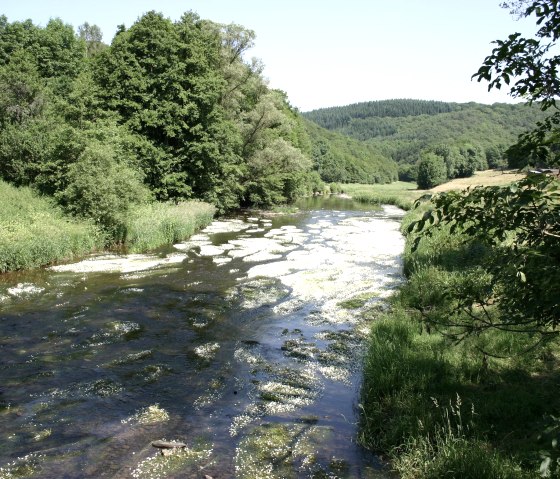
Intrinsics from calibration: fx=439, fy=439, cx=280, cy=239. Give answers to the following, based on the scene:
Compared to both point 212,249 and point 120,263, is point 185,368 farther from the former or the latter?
point 212,249

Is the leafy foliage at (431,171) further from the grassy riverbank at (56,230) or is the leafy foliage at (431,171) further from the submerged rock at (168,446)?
the submerged rock at (168,446)

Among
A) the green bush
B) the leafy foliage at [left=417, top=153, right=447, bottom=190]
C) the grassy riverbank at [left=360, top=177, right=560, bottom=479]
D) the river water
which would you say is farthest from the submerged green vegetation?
the leafy foliage at [left=417, top=153, right=447, bottom=190]

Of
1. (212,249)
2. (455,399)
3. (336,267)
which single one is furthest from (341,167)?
(455,399)

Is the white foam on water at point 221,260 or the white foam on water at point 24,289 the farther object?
the white foam on water at point 221,260

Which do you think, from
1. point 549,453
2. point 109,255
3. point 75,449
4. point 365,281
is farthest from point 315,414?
point 109,255

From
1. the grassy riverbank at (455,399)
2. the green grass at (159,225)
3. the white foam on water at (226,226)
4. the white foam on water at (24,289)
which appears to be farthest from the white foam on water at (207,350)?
the white foam on water at (226,226)

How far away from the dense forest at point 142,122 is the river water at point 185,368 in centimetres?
839

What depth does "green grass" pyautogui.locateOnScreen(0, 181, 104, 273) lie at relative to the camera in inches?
712

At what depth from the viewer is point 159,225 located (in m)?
25.8

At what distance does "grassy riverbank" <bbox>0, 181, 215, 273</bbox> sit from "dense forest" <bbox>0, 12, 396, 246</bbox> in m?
1.01

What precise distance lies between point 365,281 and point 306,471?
12104 mm

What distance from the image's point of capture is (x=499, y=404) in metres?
6.93

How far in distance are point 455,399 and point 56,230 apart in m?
18.9

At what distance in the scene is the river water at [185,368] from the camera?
6.81m
